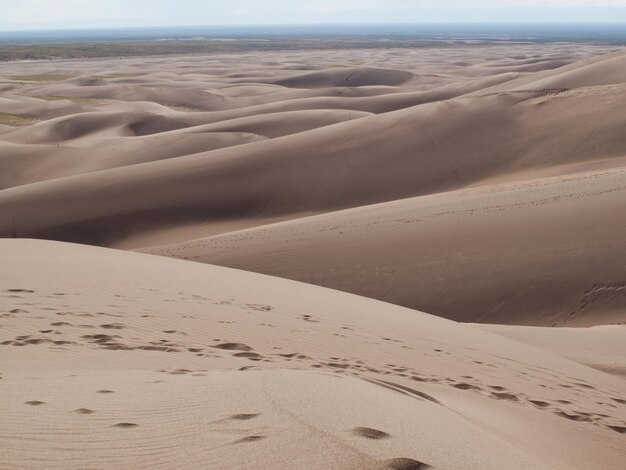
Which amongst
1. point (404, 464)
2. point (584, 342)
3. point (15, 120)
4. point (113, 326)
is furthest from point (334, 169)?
point (15, 120)

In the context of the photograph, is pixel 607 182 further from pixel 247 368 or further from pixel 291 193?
pixel 247 368

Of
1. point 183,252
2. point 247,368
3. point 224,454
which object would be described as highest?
point 224,454

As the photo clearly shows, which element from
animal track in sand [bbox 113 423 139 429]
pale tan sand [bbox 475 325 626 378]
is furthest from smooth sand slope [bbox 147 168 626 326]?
animal track in sand [bbox 113 423 139 429]

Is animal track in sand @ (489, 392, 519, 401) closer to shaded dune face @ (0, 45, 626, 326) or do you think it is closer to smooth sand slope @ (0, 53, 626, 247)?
shaded dune face @ (0, 45, 626, 326)

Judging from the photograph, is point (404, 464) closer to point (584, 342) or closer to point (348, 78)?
point (584, 342)

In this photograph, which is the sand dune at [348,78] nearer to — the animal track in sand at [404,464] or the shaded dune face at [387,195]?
the shaded dune face at [387,195]

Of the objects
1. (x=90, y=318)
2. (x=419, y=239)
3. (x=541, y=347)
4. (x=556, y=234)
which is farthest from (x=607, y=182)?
(x=90, y=318)
